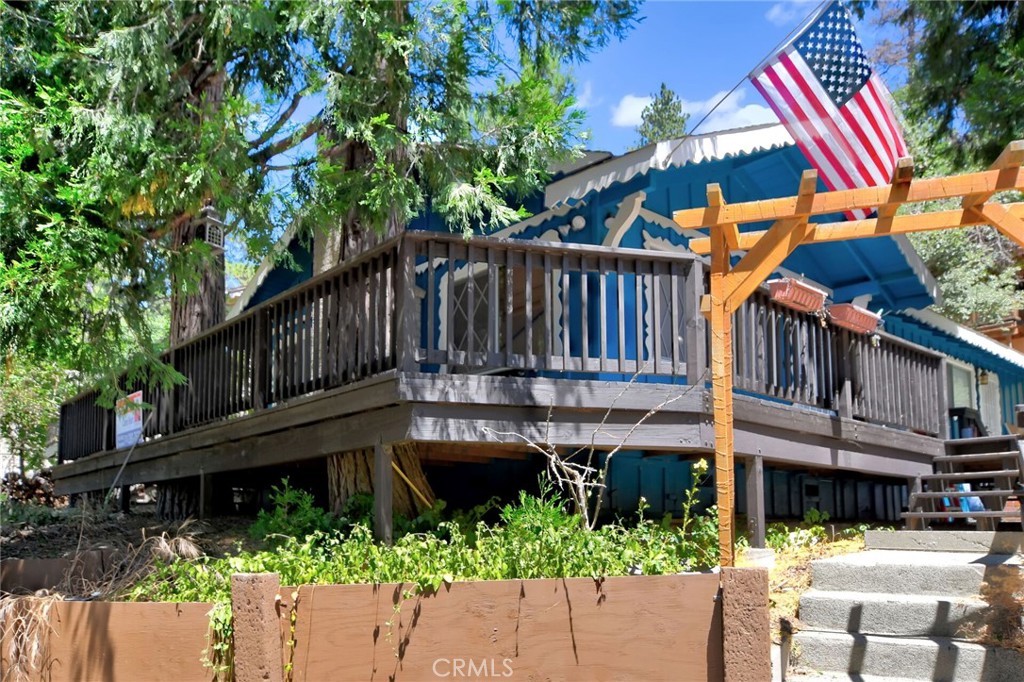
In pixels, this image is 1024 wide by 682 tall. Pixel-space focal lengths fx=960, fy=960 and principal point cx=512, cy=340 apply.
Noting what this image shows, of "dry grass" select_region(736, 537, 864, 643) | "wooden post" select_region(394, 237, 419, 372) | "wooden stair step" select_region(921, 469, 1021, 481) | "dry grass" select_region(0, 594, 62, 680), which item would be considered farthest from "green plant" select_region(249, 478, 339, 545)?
"wooden stair step" select_region(921, 469, 1021, 481)

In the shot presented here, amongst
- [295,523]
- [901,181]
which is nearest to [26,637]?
[295,523]

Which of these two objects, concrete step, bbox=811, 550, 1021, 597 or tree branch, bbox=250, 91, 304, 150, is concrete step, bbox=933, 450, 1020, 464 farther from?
tree branch, bbox=250, 91, 304, 150

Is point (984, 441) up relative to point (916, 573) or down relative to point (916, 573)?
up

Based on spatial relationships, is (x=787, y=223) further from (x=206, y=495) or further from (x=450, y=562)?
(x=206, y=495)

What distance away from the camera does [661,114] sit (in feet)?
101

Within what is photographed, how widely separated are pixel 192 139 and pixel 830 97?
16.3 ft

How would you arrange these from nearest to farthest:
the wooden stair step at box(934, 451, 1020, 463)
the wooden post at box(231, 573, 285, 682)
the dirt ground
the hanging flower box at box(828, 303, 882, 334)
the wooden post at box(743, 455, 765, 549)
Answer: the wooden post at box(231, 573, 285, 682) < the wooden post at box(743, 455, 765, 549) < the dirt ground < the hanging flower box at box(828, 303, 882, 334) < the wooden stair step at box(934, 451, 1020, 463)

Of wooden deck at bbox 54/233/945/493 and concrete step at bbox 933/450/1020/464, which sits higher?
wooden deck at bbox 54/233/945/493

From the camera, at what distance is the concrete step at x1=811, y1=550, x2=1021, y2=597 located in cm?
656

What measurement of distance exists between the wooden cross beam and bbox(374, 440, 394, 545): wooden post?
7.77 ft

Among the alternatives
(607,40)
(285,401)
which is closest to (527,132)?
(607,40)

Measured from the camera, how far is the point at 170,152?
695 cm

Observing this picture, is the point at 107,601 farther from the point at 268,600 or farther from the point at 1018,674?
the point at 1018,674

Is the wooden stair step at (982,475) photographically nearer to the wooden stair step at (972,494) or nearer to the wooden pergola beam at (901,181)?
the wooden stair step at (972,494)
